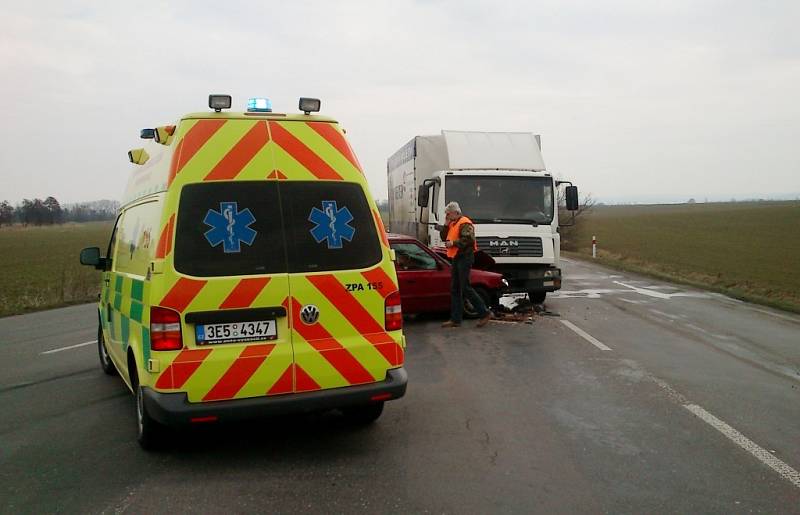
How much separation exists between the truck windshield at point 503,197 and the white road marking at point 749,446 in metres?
7.16

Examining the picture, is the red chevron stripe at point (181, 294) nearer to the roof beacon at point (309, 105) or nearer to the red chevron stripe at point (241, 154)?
the red chevron stripe at point (241, 154)

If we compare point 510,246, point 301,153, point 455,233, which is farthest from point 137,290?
point 510,246

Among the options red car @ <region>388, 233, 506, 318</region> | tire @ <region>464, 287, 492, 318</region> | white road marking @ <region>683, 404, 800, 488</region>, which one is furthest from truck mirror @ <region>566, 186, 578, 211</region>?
white road marking @ <region>683, 404, 800, 488</region>

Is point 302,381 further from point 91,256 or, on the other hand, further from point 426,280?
point 426,280

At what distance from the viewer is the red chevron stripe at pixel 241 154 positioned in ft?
15.6

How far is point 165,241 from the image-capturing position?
15.0ft

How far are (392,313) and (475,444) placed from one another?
3.71 ft

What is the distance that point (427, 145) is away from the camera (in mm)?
14586

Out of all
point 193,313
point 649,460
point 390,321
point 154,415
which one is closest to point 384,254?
point 390,321

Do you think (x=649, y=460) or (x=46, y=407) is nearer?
(x=649, y=460)

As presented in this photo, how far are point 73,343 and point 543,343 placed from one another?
697 cm

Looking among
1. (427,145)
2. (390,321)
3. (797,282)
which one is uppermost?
(427,145)

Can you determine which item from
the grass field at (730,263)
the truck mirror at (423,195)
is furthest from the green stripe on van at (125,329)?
the grass field at (730,263)

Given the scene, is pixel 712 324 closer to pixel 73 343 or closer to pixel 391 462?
pixel 391 462
